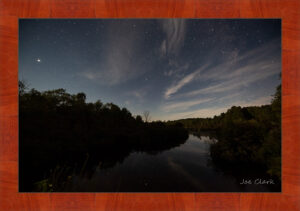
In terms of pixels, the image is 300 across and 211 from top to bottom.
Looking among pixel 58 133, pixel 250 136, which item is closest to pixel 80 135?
pixel 58 133

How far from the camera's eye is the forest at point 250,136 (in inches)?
84.2

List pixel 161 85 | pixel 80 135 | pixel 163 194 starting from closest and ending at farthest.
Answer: pixel 163 194 → pixel 161 85 → pixel 80 135

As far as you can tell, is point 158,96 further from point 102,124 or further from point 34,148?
point 34,148

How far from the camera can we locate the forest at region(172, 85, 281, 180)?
2139 mm

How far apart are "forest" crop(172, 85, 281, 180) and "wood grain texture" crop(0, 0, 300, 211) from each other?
381 mm

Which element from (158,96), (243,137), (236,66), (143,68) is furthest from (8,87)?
(243,137)

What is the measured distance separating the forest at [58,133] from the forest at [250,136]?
3305 millimetres

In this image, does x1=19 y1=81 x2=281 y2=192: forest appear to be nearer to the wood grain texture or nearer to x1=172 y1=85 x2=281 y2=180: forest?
x1=172 y1=85 x2=281 y2=180: forest

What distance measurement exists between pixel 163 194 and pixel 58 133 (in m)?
3.78

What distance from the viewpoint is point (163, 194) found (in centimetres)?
176

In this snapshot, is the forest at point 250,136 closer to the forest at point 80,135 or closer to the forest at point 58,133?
the forest at point 80,135

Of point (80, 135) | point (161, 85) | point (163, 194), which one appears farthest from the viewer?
point (80, 135)

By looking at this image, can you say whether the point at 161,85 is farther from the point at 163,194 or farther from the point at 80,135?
the point at 80,135

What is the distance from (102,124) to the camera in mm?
4953
